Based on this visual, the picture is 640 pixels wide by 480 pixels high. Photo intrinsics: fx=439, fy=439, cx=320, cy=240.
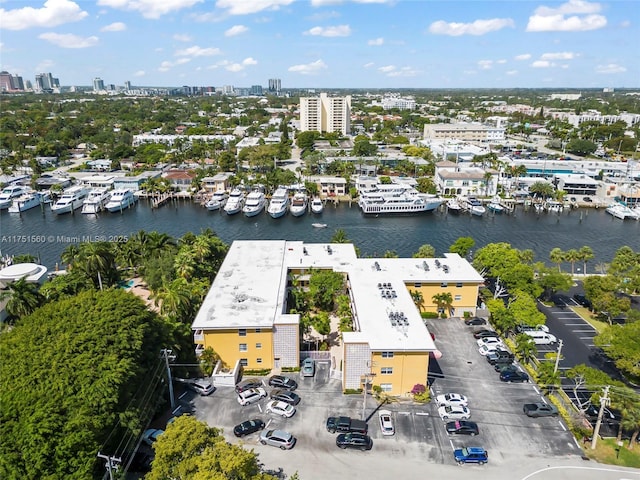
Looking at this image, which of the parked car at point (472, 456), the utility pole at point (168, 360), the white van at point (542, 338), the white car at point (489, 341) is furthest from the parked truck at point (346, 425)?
the white van at point (542, 338)

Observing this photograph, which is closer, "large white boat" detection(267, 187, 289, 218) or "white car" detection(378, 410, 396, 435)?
"white car" detection(378, 410, 396, 435)

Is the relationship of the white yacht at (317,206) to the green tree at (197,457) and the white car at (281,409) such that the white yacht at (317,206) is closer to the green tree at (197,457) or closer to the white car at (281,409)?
the white car at (281,409)

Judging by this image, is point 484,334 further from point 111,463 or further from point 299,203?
point 299,203

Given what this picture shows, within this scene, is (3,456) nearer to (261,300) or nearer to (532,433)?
(261,300)

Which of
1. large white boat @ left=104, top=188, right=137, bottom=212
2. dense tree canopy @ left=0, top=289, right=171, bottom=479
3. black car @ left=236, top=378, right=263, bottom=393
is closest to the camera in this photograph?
dense tree canopy @ left=0, top=289, right=171, bottom=479

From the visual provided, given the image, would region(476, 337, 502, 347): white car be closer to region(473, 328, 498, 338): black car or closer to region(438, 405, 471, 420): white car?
region(473, 328, 498, 338): black car

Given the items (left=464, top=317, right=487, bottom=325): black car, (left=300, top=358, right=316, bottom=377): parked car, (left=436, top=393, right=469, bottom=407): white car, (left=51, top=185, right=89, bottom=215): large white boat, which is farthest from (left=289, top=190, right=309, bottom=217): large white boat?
(left=436, top=393, right=469, bottom=407): white car
